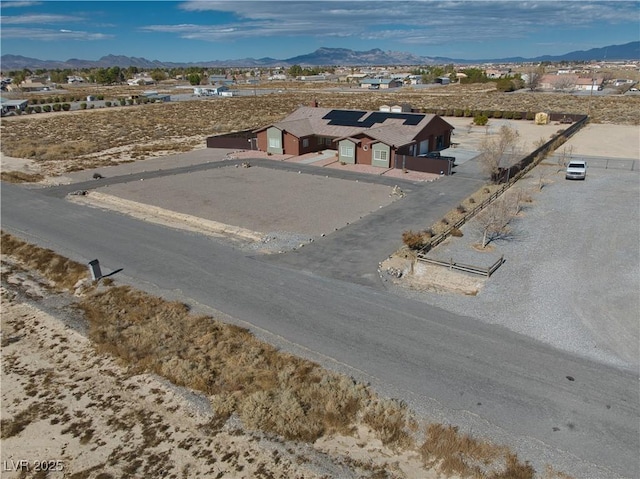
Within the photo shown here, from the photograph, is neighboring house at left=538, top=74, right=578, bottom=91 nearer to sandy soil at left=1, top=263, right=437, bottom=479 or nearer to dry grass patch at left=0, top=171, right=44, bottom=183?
dry grass patch at left=0, top=171, right=44, bottom=183

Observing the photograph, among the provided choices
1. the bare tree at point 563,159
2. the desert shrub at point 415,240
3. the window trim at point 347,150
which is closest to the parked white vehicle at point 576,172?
the bare tree at point 563,159

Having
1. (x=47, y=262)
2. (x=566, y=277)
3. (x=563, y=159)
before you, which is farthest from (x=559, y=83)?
(x=47, y=262)

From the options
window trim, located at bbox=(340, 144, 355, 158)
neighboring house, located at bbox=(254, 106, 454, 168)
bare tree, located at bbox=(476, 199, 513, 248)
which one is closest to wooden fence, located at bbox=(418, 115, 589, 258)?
bare tree, located at bbox=(476, 199, 513, 248)

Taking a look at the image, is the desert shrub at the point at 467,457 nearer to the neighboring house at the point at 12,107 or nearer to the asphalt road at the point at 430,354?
the asphalt road at the point at 430,354

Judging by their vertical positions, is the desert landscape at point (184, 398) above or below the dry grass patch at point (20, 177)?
below

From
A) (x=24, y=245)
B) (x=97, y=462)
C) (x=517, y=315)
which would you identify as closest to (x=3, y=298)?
(x=24, y=245)

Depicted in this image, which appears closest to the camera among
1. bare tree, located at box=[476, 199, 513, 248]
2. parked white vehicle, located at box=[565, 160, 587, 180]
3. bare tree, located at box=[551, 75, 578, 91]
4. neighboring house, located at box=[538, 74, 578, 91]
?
bare tree, located at box=[476, 199, 513, 248]

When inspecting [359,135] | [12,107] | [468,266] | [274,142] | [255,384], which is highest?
[12,107]

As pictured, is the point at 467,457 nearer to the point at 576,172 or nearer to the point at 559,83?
the point at 576,172
